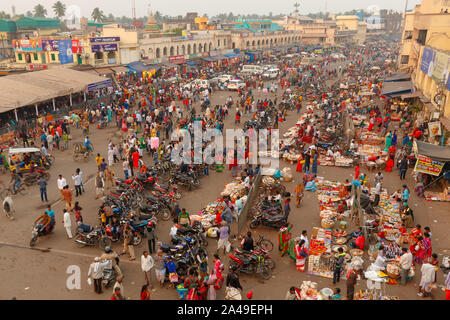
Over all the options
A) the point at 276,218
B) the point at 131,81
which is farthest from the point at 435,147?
the point at 131,81

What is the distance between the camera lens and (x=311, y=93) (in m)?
35.7

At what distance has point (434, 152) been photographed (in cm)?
1464

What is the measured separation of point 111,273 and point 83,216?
4312mm

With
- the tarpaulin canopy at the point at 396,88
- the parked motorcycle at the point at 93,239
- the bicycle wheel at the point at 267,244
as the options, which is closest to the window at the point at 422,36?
the tarpaulin canopy at the point at 396,88

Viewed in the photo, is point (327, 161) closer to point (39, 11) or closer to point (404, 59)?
point (404, 59)

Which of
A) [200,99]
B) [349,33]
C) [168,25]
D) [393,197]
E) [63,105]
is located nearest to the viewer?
[393,197]

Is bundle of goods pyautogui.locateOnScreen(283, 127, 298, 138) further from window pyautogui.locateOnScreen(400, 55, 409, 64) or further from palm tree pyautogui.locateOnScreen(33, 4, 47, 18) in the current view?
palm tree pyautogui.locateOnScreen(33, 4, 47, 18)

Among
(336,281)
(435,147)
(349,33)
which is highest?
(349,33)

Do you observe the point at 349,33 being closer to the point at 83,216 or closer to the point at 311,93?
the point at 311,93

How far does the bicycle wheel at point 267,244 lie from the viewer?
11.2 metres

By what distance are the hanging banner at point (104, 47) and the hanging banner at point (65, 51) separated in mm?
2220

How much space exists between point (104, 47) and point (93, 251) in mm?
31718

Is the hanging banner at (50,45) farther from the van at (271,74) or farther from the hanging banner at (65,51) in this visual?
the van at (271,74)

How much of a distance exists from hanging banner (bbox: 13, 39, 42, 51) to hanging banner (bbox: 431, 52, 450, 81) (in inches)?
1402
